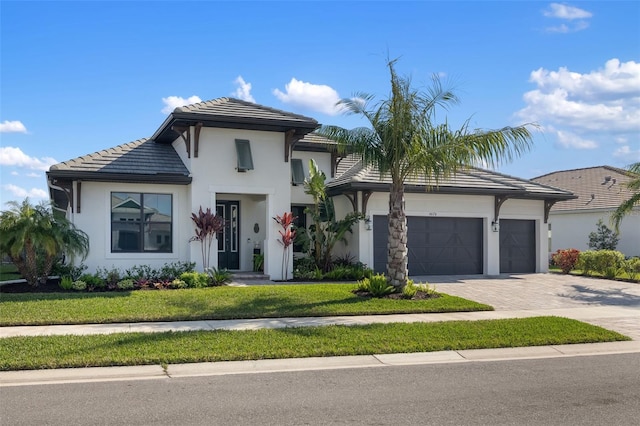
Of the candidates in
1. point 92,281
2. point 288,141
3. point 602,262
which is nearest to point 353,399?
point 92,281

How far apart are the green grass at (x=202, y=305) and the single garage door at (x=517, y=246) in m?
8.61

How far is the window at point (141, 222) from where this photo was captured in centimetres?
1708

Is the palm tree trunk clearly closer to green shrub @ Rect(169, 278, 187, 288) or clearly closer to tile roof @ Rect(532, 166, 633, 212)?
green shrub @ Rect(169, 278, 187, 288)

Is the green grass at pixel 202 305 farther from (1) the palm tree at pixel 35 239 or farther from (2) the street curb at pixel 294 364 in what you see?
(2) the street curb at pixel 294 364

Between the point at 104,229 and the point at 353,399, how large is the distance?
40.2ft

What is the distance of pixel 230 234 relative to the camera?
66.2ft

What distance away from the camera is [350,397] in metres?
6.87

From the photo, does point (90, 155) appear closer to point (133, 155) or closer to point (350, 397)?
point (133, 155)

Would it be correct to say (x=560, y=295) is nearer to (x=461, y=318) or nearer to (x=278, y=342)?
(x=461, y=318)

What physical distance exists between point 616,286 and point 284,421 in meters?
17.2

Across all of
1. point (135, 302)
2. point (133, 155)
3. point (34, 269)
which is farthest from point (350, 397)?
point (133, 155)

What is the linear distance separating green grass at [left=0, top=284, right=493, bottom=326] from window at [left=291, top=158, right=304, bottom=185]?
591cm

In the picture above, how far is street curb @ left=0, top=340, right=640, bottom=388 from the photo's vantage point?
7.63 metres

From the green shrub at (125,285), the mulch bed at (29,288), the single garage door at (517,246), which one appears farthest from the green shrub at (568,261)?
the mulch bed at (29,288)
